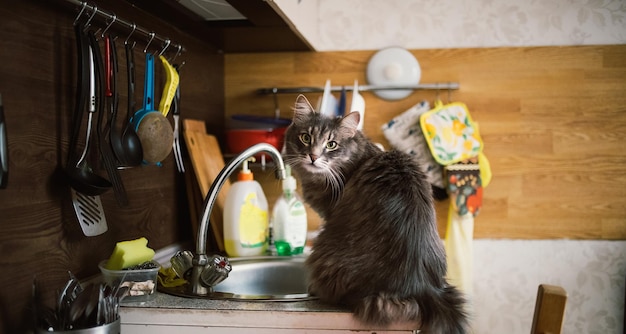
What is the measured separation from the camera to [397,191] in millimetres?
1349

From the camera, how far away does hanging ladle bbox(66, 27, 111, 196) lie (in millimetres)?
1209

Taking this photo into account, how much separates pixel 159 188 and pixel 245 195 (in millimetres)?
271

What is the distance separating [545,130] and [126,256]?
163 centimetres

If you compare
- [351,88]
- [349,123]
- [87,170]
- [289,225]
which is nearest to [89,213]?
[87,170]

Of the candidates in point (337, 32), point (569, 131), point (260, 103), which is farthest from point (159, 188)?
point (569, 131)

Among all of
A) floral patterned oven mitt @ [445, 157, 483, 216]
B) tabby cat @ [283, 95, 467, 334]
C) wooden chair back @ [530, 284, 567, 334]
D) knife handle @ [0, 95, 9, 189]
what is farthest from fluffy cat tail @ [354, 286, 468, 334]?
floral patterned oven mitt @ [445, 157, 483, 216]

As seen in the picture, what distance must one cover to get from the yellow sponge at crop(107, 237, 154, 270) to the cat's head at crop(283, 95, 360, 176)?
0.46m

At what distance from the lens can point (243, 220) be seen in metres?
1.87

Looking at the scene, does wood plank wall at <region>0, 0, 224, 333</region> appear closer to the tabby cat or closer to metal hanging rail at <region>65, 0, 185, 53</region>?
metal hanging rail at <region>65, 0, 185, 53</region>

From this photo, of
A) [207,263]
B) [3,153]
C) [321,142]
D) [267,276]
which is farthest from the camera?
[267,276]

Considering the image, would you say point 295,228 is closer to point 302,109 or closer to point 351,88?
point 302,109

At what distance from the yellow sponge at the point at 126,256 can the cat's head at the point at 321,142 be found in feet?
1.52

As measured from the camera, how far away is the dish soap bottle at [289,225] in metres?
1.96

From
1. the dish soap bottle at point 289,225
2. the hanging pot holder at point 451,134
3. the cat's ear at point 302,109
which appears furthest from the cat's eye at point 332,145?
the hanging pot holder at point 451,134
